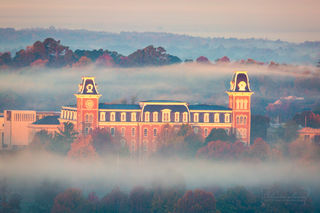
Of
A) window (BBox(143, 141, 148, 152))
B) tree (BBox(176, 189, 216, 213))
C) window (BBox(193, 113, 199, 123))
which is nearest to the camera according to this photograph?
tree (BBox(176, 189, 216, 213))

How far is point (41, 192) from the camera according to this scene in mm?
128750

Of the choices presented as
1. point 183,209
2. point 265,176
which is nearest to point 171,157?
point 265,176

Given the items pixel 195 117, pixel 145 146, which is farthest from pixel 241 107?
pixel 145 146

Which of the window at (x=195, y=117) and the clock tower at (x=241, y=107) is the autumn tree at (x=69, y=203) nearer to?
the window at (x=195, y=117)

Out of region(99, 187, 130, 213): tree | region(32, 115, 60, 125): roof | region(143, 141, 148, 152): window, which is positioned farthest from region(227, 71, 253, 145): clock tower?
region(99, 187, 130, 213): tree

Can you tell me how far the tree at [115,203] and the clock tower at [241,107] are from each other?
94.9 ft

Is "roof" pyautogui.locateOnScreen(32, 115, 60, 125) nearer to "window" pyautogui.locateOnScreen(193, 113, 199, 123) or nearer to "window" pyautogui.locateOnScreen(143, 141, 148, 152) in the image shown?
"window" pyautogui.locateOnScreen(143, 141, 148, 152)

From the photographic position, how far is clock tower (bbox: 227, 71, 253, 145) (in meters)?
150

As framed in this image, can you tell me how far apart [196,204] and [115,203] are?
807 centimetres

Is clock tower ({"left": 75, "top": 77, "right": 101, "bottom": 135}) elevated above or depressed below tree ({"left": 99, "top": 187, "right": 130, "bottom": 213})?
above

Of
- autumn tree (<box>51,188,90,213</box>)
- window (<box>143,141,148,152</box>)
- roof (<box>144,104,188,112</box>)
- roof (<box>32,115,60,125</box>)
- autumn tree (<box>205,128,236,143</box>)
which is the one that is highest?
roof (<box>144,104,188,112</box>)

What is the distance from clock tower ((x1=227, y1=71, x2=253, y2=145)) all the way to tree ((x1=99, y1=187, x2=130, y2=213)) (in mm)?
28914

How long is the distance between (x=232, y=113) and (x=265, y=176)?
17.6m

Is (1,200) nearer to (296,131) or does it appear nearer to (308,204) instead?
(308,204)
